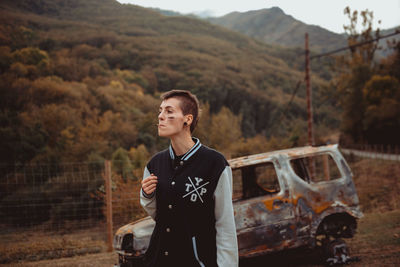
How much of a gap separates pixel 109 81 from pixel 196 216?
158ft

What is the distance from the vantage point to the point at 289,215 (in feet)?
17.2

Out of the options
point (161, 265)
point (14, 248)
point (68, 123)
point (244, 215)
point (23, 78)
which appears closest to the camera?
point (161, 265)

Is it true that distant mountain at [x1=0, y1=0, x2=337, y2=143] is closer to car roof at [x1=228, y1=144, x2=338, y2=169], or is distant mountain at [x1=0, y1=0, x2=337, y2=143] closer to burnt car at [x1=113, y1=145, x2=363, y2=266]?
car roof at [x1=228, y1=144, x2=338, y2=169]

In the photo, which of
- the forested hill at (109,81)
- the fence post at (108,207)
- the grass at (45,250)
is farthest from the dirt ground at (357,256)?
the forested hill at (109,81)

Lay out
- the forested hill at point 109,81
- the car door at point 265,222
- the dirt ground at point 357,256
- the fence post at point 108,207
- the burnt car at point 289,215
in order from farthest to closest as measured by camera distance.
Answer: the forested hill at point 109,81, the fence post at point 108,207, the dirt ground at point 357,256, the car door at point 265,222, the burnt car at point 289,215

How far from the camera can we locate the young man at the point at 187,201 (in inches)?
78.4

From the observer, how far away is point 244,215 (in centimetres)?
514

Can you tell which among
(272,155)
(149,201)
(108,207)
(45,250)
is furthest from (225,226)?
(45,250)

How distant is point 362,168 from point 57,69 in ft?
129

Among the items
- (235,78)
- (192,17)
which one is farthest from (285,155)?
(192,17)

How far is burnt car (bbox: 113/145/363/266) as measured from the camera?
4945 millimetres

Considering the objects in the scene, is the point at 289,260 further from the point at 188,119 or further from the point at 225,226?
the point at 188,119

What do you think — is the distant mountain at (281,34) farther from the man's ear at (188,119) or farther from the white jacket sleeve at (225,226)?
the white jacket sleeve at (225,226)

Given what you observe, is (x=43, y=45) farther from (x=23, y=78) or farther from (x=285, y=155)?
(x=285, y=155)
